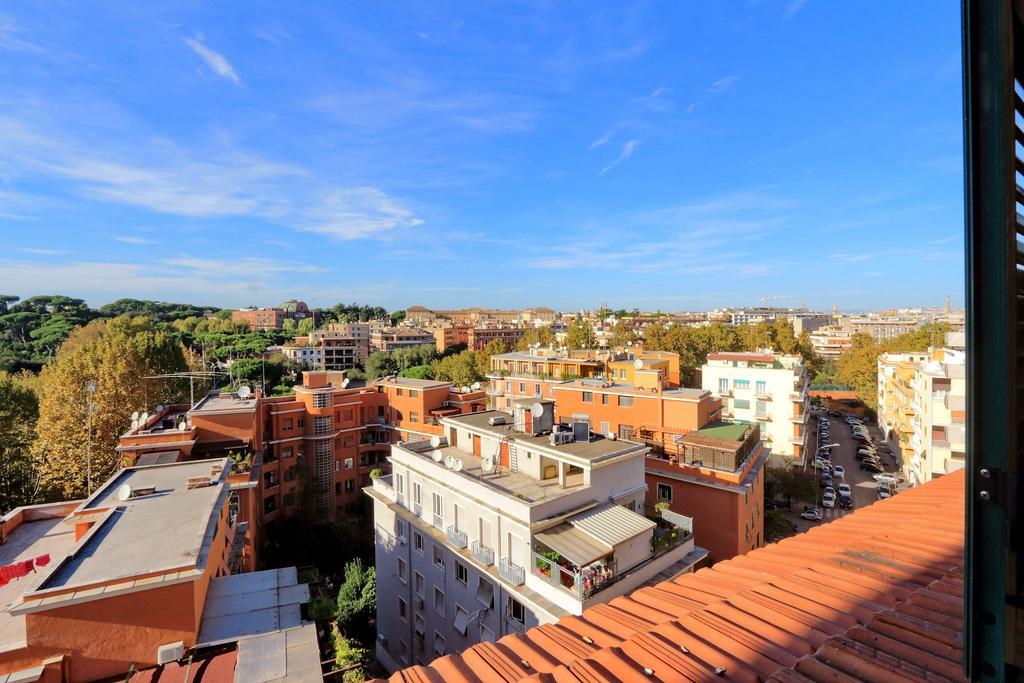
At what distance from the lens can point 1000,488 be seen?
4.35 ft

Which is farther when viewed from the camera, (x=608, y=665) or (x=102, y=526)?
(x=102, y=526)

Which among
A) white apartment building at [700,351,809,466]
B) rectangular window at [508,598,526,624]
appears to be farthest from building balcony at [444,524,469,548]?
white apartment building at [700,351,809,466]

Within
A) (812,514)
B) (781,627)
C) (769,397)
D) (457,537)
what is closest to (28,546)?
(457,537)

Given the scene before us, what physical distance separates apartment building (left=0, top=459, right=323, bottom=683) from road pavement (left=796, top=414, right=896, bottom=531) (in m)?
24.0

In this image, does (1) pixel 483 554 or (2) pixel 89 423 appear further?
(2) pixel 89 423

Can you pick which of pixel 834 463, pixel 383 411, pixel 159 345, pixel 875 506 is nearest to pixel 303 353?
pixel 159 345

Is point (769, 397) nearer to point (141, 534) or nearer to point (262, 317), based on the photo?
point (141, 534)

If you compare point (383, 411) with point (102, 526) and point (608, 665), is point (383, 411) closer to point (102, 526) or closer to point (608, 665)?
point (102, 526)

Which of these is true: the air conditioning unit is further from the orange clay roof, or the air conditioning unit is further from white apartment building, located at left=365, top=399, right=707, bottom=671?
white apartment building, located at left=365, top=399, right=707, bottom=671

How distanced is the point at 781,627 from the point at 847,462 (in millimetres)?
38812

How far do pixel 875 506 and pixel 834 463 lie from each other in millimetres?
33415

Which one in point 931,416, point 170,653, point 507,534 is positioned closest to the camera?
point 170,653

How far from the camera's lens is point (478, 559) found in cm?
1141

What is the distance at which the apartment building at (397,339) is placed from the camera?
8200cm
